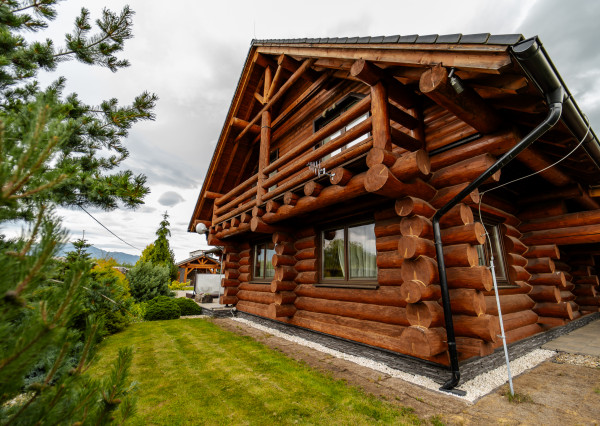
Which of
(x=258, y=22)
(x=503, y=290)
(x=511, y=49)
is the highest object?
(x=258, y=22)

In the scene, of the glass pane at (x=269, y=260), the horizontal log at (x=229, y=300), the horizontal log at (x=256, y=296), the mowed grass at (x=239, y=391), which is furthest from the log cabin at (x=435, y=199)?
the horizontal log at (x=229, y=300)

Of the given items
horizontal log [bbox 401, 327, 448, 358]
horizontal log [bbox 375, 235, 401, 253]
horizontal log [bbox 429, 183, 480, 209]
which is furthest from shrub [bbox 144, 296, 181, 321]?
horizontal log [bbox 429, 183, 480, 209]

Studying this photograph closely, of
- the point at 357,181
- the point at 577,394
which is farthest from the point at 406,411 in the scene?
the point at 357,181

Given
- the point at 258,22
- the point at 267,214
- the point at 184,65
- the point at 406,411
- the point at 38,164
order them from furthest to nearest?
the point at 184,65 < the point at 258,22 < the point at 267,214 < the point at 406,411 < the point at 38,164

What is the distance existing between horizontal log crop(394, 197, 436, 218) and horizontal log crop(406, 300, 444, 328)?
142 centimetres

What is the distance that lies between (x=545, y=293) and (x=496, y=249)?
173 cm

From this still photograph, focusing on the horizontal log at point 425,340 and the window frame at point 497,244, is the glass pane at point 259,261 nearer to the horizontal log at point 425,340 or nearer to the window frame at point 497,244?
the horizontal log at point 425,340

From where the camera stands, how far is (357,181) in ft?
15.1

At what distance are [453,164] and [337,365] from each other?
13.7 feet

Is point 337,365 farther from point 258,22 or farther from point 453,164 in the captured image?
point 258,22

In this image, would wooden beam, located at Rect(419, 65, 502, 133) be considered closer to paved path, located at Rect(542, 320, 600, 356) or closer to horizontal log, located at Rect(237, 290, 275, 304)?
paved path, located at Rect(542, 320, 600, 356)

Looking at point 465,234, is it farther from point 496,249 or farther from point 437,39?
point 437,39

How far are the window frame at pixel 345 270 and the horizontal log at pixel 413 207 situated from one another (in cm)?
121

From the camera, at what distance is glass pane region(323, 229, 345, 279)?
6371mm
